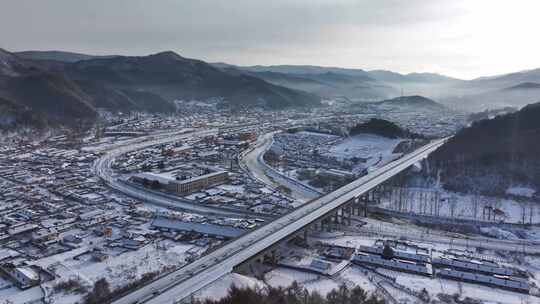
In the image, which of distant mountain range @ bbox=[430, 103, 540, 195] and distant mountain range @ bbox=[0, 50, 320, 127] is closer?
distant mountain range @ bbox=[430, 103, 540, 195]

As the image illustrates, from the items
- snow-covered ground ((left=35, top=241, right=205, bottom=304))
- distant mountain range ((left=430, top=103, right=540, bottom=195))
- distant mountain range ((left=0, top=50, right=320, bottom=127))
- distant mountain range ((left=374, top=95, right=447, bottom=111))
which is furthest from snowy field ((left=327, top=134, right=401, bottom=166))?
distant mountain range ((left=374, top=95, right=447, bottom=111))

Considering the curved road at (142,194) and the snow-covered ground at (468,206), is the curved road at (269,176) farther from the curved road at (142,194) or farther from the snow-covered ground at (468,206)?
the curved road at (142,194)

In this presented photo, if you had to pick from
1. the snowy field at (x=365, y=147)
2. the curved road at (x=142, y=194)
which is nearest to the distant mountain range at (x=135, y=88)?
the curved road at (x=142, y=194)

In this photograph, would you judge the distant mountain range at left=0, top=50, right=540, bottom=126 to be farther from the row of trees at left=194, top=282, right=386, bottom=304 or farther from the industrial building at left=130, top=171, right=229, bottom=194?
the row of trees at left=194, top=282, right=386, bottom=304

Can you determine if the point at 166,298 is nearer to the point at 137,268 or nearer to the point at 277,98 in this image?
the point at 137,268

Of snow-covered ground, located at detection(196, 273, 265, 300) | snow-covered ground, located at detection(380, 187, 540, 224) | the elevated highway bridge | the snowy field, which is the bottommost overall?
snow-covered ground, located at detection(380, 187, 540, 224)

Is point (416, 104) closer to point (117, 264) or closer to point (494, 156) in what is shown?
point (494, 156)

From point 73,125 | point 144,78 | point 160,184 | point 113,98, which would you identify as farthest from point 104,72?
point 160,184

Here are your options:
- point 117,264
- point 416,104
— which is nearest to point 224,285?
point 117,264
